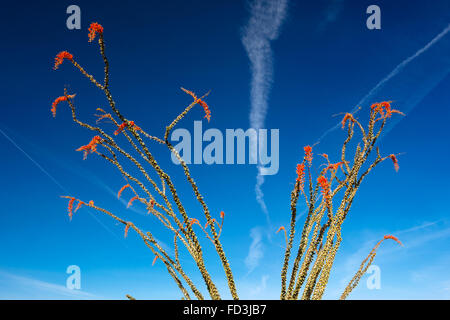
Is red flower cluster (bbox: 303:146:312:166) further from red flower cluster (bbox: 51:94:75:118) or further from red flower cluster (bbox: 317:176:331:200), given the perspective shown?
red flower cluster (bbox: 51:94:75:118)

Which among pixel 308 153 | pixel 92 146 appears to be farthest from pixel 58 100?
pixel 308 153

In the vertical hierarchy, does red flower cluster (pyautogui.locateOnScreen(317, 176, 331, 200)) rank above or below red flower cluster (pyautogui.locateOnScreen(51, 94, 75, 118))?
below

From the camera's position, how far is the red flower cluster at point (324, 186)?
2.73 metres

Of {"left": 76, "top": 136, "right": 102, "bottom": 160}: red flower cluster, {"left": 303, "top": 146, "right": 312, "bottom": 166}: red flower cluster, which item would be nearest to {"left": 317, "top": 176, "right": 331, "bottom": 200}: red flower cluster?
{"left": 303, "top": 146, "right": 312, "bottom": 166}: red flower cluster

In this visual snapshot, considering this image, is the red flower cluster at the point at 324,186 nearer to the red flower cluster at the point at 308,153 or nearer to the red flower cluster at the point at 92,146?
the red flower cluster at the point at 308,153

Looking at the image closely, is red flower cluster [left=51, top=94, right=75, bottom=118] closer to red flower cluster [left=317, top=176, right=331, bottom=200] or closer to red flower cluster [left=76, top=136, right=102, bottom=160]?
red flower cluster [left=76, top=136, right=102, bottom=160]

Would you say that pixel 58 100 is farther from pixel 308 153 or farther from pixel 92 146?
pixel 308 153

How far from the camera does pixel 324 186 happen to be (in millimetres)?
2768

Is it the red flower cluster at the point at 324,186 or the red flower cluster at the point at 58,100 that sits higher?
the red flower cluster at the point at 58,100

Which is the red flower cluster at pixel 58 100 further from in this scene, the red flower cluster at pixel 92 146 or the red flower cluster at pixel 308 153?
the red flower cluster at pixel 308 153

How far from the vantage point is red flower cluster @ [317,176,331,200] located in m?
2.73

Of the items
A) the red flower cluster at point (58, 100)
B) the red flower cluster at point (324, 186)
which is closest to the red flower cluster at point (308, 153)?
the red flower cluster at point (324, 186)
